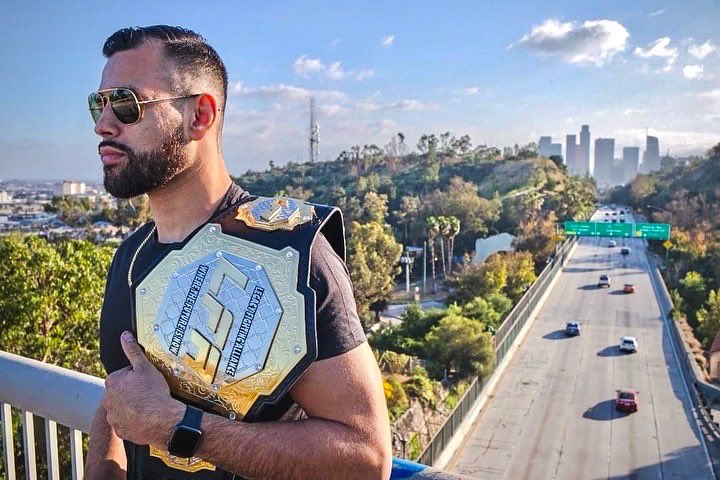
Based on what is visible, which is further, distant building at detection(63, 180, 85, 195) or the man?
distant building at detection(63, 180, 85, 195)

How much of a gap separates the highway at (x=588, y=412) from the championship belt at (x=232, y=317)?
34.5ft

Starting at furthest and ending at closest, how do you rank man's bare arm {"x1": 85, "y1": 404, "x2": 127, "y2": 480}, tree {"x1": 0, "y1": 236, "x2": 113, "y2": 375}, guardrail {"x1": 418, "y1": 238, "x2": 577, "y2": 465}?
guardrail {"x1": 418, "y1": 238, "x2": 577, "y2": 465} < tree {"x1": 0, "y1": 236, "x2": 113, "y2": 375} < man's bare arm {"x1": 85, "y1": 404, "x2": 127, "y2": 480}

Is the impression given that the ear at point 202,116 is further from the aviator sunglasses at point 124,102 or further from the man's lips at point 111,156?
the man's lips at point 111,156

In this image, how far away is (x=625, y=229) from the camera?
24922 mm

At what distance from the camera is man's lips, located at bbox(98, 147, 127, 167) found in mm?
1254

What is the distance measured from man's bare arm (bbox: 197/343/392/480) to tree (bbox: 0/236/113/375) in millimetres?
7463

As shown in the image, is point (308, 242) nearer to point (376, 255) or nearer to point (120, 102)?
point (120, 102)

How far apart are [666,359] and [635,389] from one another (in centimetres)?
331

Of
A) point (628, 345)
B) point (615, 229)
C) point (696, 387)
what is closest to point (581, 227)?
point (615, 229)

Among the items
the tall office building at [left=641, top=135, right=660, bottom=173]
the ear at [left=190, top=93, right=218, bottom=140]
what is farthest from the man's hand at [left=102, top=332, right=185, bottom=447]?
the tall office building at [left=641, top=135, right=660, bottom=173]

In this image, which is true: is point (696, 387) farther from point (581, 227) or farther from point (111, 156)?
point (111, 156)

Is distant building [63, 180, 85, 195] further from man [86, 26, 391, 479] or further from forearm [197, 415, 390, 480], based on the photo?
forearm [197, 415, 390, 480]

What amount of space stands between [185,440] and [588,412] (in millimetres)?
14544

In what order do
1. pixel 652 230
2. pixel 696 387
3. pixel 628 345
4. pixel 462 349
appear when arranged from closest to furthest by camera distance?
pixel 462 349 < pixel 696 387 < pixel 628 345 < pixel 652 230
